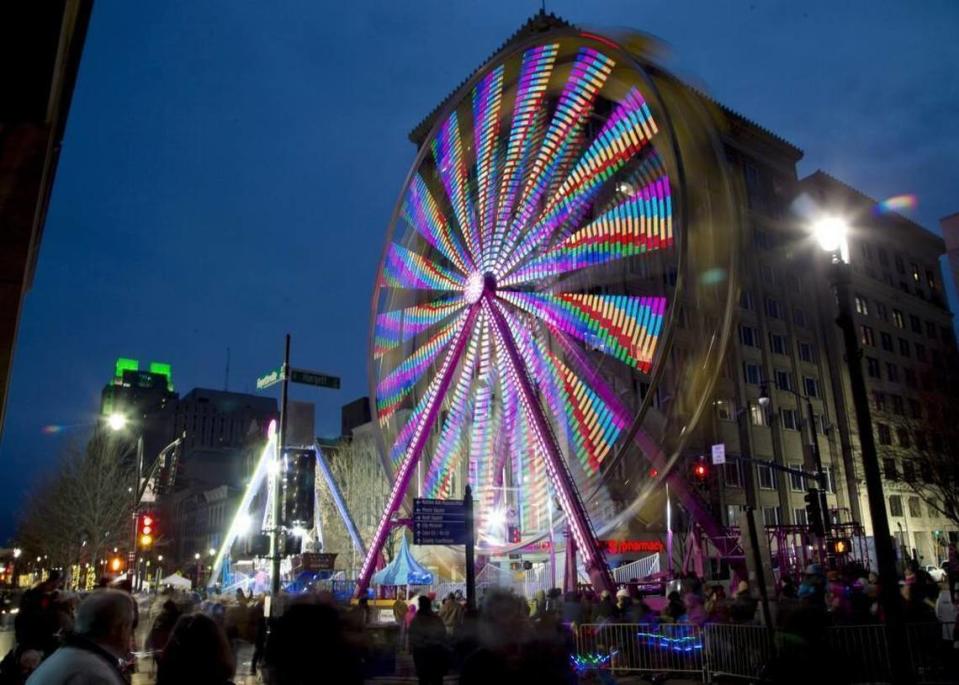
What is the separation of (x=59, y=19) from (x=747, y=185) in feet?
189

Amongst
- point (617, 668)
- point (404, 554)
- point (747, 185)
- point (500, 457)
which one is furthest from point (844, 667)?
point (747, 185)

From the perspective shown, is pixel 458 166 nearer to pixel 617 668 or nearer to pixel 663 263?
pixel 663 263

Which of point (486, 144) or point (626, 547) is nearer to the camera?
point (486, 144)

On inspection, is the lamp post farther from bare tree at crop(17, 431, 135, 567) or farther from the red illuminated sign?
bare tree at crop(17, 431, 135, 567)

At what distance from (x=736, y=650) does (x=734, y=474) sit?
3957 cm

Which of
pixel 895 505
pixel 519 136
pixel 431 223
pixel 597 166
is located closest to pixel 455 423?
pixel 431 223

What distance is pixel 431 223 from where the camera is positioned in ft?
84.0

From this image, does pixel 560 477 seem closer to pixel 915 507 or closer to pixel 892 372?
pixel 915 507

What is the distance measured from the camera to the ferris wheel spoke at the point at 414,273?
79.5 ft

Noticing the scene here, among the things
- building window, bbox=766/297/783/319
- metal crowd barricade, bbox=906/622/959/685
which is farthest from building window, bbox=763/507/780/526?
metal crowd barricade, bbox=906/622/959/685

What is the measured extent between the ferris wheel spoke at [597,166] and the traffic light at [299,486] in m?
8.01

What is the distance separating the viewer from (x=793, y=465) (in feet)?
174

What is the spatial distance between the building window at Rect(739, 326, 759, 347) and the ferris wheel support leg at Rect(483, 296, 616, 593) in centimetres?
3561

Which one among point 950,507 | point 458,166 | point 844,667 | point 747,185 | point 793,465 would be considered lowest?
point 844,667
